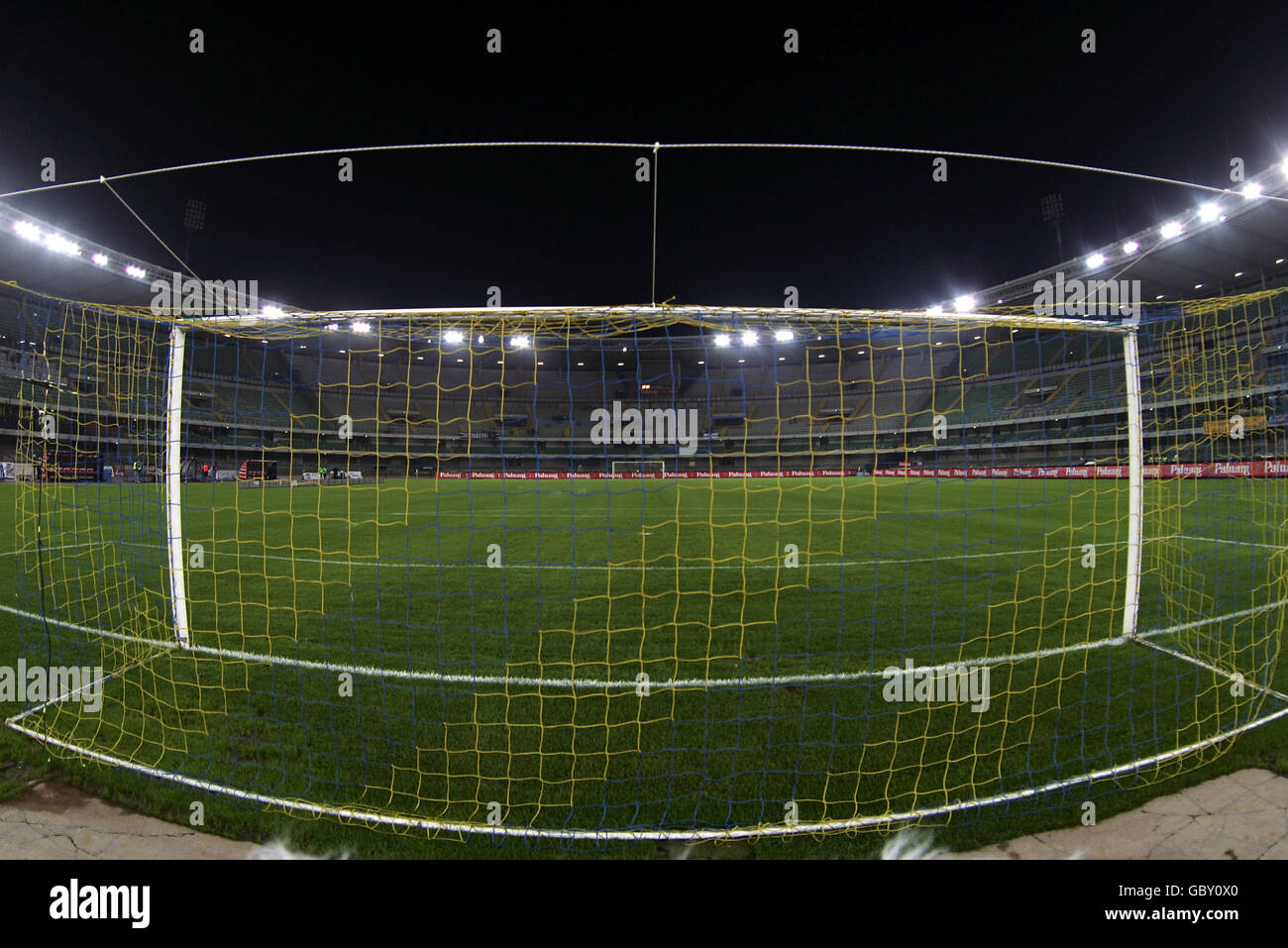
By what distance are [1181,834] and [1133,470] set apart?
8.79ft

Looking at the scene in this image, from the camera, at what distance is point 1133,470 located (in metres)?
3.94

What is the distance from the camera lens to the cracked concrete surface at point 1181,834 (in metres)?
2.10

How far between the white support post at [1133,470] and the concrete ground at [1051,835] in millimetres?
1894

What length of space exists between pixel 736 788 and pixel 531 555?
602 centimetres

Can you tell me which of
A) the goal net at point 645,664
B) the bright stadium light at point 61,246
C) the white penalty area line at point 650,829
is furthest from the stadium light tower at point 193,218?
the white penalty area line at point 650,829

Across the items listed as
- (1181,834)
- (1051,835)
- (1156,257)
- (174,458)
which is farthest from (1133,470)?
(1156,257)

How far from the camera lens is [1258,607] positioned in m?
5.07

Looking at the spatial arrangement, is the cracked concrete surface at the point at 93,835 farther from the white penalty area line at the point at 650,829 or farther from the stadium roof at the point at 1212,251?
the stadium roof at the point at 1212,251

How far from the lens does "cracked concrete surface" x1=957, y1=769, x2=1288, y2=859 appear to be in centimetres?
210

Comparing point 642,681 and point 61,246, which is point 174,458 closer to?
point 642,681

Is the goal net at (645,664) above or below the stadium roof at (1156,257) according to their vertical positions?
below

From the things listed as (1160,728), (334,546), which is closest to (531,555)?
(334,546)

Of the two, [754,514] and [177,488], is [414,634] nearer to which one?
[177,488]

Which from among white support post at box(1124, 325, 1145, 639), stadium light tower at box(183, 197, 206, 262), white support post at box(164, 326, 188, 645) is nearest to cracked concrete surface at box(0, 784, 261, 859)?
white support post at box(164, 326, 188, 645)
